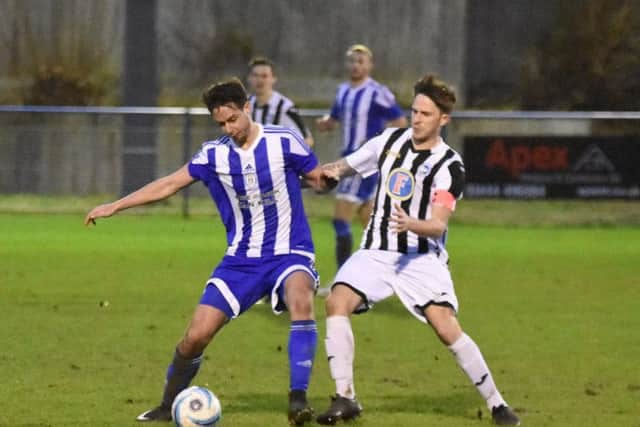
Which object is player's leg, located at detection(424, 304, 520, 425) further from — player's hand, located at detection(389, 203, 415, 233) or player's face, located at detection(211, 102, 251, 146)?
player's face, located at detection(211, 102, 251, 146)

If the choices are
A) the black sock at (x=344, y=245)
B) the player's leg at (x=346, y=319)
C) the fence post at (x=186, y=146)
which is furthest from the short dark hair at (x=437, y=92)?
the fence post at (x=186, y=146)

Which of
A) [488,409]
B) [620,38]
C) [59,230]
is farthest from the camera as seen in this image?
[620,38]

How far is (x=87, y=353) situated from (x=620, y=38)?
2166 cm

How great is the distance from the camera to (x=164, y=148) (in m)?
20.6

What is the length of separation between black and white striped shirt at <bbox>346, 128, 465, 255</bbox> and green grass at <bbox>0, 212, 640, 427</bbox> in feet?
2.90

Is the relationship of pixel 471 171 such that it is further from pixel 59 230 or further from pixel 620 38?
pixel 620 38

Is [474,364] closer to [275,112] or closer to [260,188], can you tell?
[260,188]

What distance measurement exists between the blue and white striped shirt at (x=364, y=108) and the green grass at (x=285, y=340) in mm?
1685

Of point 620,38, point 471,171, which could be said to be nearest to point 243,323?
point 471,171

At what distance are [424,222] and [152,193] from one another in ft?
4.58

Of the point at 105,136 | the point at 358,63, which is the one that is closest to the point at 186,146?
the point at 105,136

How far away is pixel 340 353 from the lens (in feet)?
23.7

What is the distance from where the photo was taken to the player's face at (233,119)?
7.19m

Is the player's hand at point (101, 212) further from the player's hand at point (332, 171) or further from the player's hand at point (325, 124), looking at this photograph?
the player's hand at point (325, 124)
